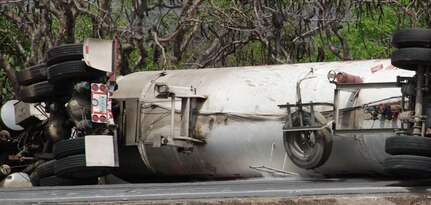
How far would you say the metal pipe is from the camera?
11008 millimetres

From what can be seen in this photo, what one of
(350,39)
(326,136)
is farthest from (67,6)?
(350,39)

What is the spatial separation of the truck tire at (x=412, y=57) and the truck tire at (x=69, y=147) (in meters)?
3.94

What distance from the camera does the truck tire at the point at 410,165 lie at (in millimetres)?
10703

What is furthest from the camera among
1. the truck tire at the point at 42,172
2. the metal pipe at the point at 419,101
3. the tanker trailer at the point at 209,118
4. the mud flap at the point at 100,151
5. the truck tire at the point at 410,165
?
the truck tire at the point at 42,172

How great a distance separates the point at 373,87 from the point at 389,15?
16329 millimetres

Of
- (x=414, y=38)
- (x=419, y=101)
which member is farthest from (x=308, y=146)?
(x=414, y=38)

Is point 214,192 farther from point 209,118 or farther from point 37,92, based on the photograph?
point 37,92

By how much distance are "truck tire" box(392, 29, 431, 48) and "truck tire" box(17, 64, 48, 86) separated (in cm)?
509

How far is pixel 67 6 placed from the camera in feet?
65.4

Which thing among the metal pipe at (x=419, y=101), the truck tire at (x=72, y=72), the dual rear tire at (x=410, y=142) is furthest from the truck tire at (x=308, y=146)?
the truck tire at (x=72, y=72)

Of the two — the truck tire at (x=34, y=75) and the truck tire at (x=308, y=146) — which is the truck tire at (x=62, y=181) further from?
the truck tire at (x=308, y=146)

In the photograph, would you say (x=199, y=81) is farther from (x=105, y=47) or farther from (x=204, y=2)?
(x=204, y=2)

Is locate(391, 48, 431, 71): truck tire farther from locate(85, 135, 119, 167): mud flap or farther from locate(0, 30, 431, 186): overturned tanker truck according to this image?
locate(85, 135, 119, 167): mud flap

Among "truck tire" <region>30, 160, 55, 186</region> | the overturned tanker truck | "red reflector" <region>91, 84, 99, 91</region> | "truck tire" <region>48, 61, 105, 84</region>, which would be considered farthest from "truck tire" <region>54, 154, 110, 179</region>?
"truck tire" <region>48, 61, 105, 84</region>
